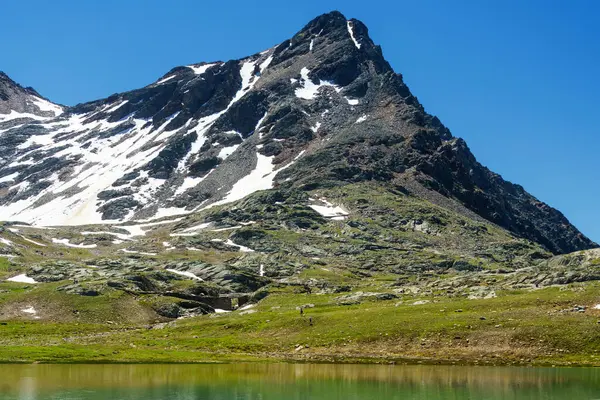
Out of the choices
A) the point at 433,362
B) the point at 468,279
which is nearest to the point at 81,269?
the point at 468,279

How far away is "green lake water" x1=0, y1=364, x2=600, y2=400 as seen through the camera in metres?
40.2

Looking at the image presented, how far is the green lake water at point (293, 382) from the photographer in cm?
4016

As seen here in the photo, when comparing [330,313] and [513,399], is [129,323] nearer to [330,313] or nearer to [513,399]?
[330,313]

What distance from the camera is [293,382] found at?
4619cm

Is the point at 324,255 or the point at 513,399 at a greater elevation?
the point at 324,255

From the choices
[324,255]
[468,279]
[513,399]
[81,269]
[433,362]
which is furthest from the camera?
[324,255]

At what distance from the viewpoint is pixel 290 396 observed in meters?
40.1

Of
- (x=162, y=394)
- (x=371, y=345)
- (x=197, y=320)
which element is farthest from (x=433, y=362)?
(x=197, y=320)

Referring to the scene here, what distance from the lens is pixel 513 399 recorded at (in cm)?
3894

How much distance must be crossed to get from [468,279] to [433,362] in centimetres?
4711

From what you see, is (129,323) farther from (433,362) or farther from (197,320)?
(433,362)

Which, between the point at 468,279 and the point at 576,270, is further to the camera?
the point at 468,279

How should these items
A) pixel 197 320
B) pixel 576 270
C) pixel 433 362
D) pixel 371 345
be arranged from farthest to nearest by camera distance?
pixel 197 320, pixel 576 270, pixel 371 345, pixel 433 362

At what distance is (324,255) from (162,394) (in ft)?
503
